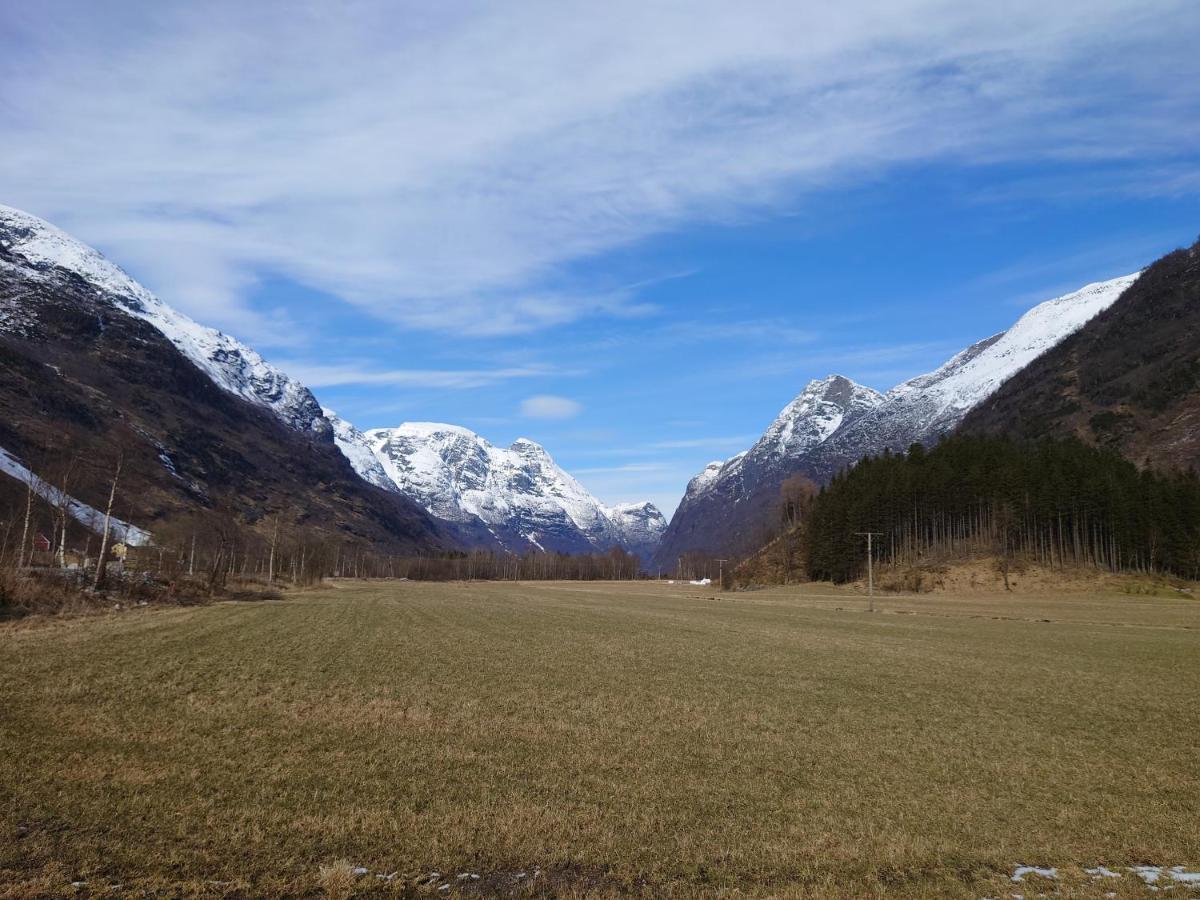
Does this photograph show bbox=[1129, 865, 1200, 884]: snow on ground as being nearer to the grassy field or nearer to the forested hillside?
the grassy field

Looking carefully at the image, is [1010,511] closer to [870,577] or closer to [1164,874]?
[870,577]

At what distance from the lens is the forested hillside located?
10706 centimetres

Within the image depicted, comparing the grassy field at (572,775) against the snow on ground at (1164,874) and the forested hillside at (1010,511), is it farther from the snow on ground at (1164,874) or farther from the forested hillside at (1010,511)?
the forested hillside at (1010,511)

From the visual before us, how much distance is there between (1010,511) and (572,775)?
4571 inches

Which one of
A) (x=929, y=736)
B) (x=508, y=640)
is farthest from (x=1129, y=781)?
(x=508, y=640)

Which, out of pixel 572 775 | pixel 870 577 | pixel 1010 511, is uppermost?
pixel 1010 511

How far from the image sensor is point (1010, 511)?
111 meters

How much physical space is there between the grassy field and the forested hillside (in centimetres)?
8316

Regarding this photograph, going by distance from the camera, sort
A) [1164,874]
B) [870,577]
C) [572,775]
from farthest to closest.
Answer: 1. [870,577]
2. [572,775]
3. [1164,874]

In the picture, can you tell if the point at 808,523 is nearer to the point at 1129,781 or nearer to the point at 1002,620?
the point at 1002,620

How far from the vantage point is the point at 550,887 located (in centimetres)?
929

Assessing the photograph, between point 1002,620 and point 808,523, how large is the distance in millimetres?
83623

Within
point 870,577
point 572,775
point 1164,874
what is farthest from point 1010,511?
point 572,775

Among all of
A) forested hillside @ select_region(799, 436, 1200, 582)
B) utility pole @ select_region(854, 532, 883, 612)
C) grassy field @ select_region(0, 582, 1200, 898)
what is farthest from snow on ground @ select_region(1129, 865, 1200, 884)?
forested hillside @ select_region(799, 436, 1200, 582)
